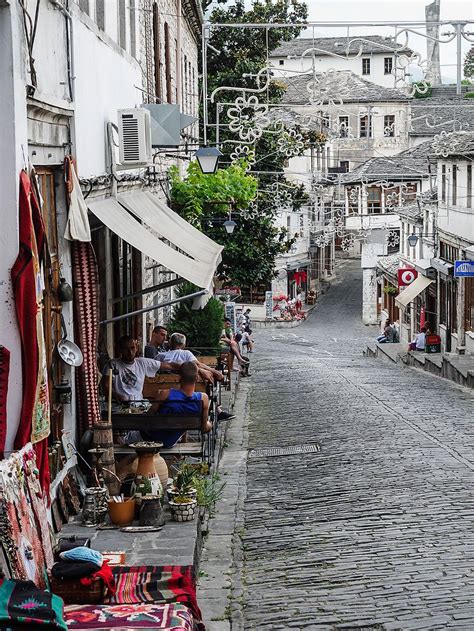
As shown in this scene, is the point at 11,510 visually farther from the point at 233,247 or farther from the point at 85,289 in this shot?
the point at 233,247

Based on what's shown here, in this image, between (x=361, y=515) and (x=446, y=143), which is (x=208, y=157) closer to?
(x=361, y=515)

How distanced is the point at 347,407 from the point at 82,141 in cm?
1021

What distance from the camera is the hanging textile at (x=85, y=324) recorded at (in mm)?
11117

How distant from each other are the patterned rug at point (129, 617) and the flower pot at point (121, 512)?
241 cm

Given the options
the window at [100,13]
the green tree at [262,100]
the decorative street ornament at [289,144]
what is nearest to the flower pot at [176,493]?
the window at [100,13]

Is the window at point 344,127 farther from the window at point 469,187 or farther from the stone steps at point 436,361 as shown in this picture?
the stone steps at point 436,361

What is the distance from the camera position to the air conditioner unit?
14.1 meters

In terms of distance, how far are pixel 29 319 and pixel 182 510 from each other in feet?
9.68

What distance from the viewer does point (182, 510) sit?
10258 mm

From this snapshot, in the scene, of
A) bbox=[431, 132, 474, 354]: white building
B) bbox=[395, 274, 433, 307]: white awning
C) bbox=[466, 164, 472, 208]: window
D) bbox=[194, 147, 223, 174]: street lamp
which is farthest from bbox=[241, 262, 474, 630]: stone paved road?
bbox=[395, 274, 433, 307]: white awning

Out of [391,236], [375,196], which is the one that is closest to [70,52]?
[391,236]

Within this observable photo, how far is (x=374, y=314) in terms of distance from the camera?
62.1m

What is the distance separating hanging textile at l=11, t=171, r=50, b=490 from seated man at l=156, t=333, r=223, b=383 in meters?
6.75

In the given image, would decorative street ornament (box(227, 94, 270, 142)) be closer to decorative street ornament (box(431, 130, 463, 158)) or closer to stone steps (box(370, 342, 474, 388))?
decorative street ornament (box(431, 130, 463, 158))
